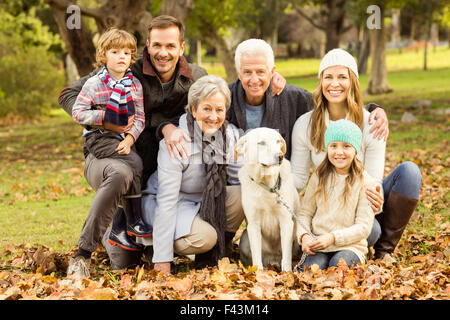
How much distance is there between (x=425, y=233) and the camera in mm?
6523

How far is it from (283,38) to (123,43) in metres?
55.7

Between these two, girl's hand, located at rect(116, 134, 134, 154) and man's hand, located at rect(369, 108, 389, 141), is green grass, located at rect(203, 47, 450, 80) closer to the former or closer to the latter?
man's hand, located at rect(369, 108, 389, 141)

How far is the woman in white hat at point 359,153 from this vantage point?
5.13 metres

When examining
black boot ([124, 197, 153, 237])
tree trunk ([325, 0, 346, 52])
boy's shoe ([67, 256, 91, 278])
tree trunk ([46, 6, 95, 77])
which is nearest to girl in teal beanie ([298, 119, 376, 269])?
black boot ([124, 197, 153, 237])

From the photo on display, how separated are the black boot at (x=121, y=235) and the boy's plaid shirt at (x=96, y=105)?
0.87m

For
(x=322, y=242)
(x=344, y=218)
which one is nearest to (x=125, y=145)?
(x=322, y=242)

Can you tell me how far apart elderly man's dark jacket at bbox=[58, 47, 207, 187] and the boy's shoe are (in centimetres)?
106

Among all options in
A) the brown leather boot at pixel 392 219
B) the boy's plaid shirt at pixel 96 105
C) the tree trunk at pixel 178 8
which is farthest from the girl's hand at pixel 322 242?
the tree trunk at pixel 178 8

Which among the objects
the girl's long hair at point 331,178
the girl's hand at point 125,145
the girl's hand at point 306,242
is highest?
the girl's hand at point 125,145

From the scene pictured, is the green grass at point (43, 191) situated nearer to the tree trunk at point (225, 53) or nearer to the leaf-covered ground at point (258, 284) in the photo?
the leaf-covered ground at point (258, 284)

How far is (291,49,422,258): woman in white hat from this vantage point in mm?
5129

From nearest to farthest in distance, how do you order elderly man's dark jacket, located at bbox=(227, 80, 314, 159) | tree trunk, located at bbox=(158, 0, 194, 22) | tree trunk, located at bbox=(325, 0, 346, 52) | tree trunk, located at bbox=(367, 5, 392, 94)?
elderly man's dark jacket, located at bbox=(227, 80, 314, 159), tree trunk, located at bbox=(158, 0, 194, 22), tree trunk, located at bbox=(367, 5, 392, 94), tree trunk, located at bbox=(325, 0, 346, 52)

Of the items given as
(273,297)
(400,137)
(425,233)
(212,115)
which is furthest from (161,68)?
(400,137)
